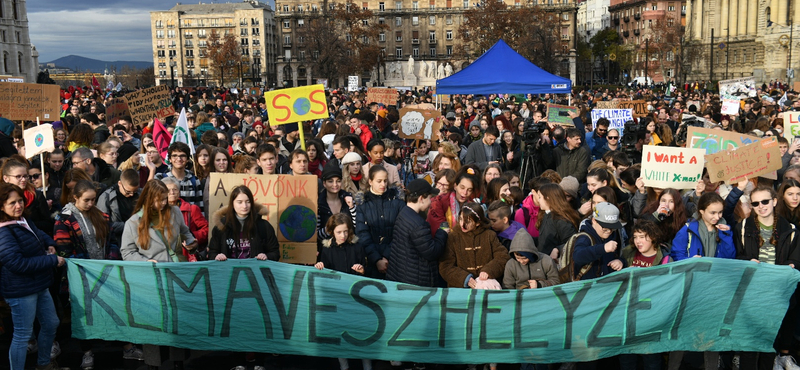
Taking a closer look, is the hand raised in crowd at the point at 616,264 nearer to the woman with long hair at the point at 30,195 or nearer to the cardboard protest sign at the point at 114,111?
the woman with long hair at the point at 30,195

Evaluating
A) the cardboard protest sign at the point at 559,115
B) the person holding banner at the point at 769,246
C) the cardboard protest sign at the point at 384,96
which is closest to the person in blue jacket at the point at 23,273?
the person holding banner at the point at 769,246

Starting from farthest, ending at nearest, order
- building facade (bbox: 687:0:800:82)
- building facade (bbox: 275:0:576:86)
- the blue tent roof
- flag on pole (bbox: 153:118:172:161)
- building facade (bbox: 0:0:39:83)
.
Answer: building facade (bbox: 275:0:576:86) < building facade (bbox: 0:0:39:83) < building facade (bbox: 687:0:800:82) < the blue tent roof < flag on pole (bbox: 153:118:172:161)

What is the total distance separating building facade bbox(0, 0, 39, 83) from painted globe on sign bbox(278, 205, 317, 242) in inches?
3842

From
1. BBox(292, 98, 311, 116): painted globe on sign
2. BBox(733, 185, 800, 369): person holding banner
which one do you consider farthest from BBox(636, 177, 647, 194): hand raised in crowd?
BBox(292, 98, 311, 116): painted globe on sign

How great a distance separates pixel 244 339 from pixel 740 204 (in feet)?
14.8

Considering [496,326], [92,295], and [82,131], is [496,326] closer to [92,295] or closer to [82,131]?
[92,295]

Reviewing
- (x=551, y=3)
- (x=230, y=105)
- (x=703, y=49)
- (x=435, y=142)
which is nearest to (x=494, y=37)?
(x=703, y=49)

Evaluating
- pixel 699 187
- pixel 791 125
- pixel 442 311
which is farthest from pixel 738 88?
pixel 442 311

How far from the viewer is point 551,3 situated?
108 m

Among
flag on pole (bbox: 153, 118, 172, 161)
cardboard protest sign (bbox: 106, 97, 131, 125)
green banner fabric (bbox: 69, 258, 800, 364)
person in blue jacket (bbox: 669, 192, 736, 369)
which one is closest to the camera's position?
green banner fabric (bbox: 69, 258, 800, 364)

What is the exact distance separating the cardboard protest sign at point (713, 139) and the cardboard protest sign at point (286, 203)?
487 centimetres

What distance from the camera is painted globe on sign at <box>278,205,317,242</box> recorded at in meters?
6.84

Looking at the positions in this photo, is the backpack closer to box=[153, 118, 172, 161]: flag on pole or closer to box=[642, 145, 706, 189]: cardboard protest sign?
box=[642, 145, 706, 189]: cardboard protest sign

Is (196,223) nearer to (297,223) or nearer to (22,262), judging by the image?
(297,223)
